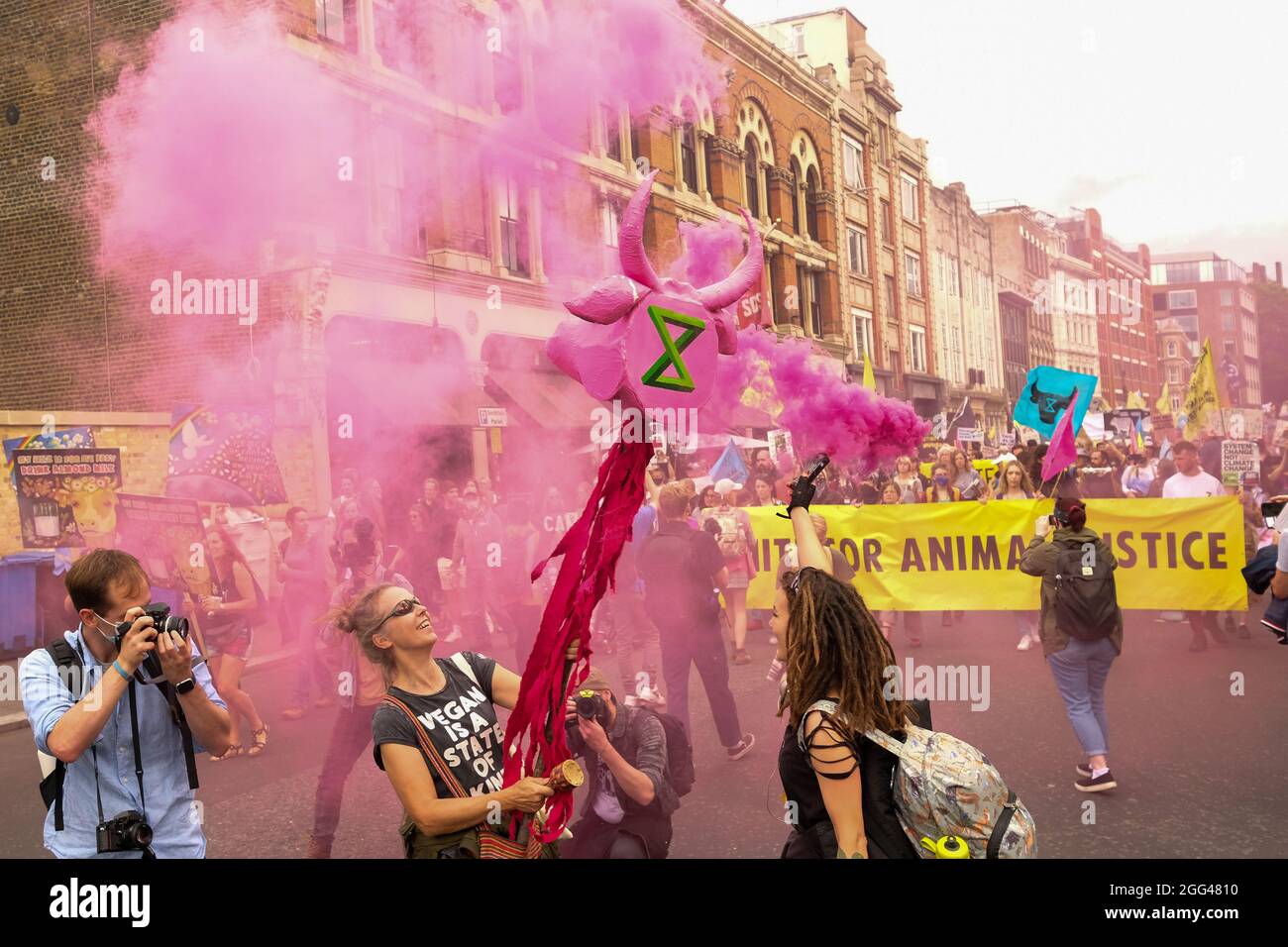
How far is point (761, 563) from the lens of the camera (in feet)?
30.2

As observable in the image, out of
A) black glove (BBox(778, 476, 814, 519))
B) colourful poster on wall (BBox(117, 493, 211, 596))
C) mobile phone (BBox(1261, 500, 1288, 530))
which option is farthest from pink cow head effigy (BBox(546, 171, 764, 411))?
colourful poster on wall (BBox(117, 493, 211, 596))

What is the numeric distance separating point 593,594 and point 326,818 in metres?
2.51

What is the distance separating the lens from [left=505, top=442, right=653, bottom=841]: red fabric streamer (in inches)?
106

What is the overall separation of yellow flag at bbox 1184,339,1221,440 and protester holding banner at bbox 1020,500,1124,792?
39.3 feet

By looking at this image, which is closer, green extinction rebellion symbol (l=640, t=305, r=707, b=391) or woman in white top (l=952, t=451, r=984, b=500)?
green extinction rebellion symbol (l=640, t=305, r=707, b=391)

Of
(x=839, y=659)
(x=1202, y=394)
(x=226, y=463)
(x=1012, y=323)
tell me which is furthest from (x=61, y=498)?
(x=1202, y=394)

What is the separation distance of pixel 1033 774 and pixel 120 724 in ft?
15.3

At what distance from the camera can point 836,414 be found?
4793 mm

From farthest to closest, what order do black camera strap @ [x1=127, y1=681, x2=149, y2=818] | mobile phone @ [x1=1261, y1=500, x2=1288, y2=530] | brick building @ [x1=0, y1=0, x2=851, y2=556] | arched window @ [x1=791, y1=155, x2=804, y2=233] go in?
arched window @ [x1=791, y1=155, x2=804, y2=233]
brick building @ [x1=0, y1=0, x2=851, y2=556]
mobile phone @ [x1=1261, y1=500, x2=1288, y2=530]
black camera strap @ [x1=127, y1=681, x2=149, y2=818]

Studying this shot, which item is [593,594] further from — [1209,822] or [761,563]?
[761,563]

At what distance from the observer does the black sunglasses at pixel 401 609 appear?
277cm
